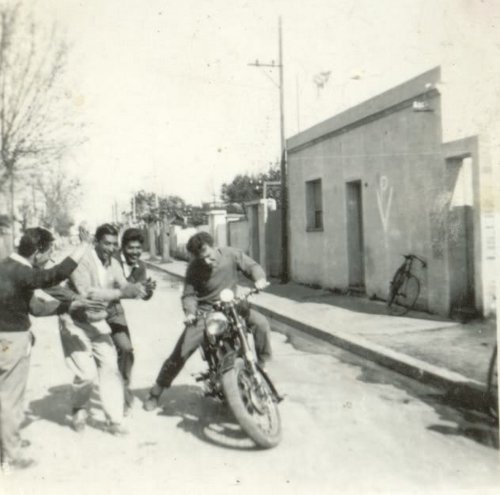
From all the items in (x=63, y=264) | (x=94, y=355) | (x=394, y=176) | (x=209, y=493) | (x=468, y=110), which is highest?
(x=468, y=110)

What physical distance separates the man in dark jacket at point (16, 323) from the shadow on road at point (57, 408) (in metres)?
0.93

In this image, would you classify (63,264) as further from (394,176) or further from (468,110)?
(394,176)

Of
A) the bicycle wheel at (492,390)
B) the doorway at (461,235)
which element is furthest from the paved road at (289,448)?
the doorway at (461,235)

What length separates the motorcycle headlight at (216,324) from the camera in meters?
4.45

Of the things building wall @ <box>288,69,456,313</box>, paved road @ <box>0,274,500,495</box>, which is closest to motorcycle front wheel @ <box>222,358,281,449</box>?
paved road @ <box>0,274,500,495</box>

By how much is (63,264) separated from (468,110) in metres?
6.50

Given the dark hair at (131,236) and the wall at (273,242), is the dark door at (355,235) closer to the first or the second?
the wall at (273,242)

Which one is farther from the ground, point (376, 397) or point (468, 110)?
point (468, 110)

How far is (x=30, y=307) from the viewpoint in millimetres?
4023

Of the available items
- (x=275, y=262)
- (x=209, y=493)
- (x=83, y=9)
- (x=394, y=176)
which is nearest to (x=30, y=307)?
(x=209, y=493)

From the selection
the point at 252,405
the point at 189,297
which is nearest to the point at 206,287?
the point at 189,297

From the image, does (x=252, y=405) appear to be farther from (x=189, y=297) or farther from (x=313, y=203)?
(x=313, y=203)

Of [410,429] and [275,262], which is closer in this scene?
[410,429]

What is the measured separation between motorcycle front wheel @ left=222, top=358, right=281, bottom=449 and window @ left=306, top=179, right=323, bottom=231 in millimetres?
11010
